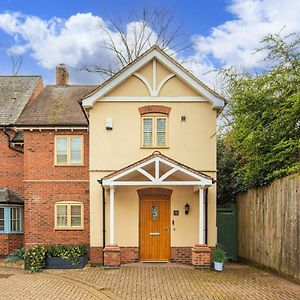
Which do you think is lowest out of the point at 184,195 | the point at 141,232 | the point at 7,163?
the point at 141,232

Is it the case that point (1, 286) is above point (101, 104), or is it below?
below

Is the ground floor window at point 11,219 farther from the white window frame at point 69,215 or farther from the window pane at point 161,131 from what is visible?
the window pane at point 161,131

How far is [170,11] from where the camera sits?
29359mm

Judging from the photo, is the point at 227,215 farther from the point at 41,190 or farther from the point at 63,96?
the point at 63,96

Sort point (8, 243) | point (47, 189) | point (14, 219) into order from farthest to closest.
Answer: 1. point (14, 219)
2. point (8, 243)
3. point (47, 189)

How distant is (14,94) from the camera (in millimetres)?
21781

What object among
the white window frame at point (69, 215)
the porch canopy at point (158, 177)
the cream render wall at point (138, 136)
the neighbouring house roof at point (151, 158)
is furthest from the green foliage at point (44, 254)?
the cream render wall at point (138, 136)

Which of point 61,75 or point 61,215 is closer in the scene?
point 61,215

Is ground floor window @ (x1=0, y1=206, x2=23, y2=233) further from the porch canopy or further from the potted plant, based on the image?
the potted plant

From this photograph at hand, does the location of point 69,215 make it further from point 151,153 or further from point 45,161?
point 151,153

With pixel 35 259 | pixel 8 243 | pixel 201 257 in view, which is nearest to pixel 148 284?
pixel 201 257

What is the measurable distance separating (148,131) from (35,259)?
5924 millimetres

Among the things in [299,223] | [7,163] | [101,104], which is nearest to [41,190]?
[7,163]

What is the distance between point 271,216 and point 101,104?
281 inches
